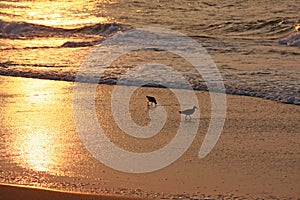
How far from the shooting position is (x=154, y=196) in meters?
5.77

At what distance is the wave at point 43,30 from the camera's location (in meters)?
20.8

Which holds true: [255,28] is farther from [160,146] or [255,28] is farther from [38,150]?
[38,150]

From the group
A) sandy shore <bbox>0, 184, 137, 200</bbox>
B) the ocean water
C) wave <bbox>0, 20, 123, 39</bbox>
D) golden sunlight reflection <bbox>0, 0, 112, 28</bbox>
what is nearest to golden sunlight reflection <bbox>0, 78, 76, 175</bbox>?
sandy shore <bbox>0, 184, 137, 200</bbox>

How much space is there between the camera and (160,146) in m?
7.46

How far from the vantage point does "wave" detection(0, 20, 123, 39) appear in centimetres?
2084

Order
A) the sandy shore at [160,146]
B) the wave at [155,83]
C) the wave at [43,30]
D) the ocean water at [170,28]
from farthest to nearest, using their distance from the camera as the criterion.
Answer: the wave at [43,30] → the ocean water at [170,28] → the wave at [155,83] → the sandy shore at [160,146]

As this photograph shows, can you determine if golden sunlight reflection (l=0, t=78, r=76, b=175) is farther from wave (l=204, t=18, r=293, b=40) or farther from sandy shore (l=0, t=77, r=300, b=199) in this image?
wave (l=204, t=18, r=293, b=40)

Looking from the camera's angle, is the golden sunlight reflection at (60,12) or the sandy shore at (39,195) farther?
the golden sunlight reflection at (60,12)

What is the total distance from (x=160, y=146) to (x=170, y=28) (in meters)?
13.6

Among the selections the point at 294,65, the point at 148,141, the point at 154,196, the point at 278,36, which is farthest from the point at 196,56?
the point at 154,196

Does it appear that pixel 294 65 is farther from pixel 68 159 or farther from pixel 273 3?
pixel 273 3

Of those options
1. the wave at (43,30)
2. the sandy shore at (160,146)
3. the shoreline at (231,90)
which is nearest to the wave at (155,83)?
the shoreline at (231,90)

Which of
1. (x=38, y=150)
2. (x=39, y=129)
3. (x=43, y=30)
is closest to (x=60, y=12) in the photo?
(x=43, y=30)

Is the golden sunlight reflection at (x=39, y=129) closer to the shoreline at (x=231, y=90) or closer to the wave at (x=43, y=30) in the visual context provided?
the shoreline at (x=231, y=90)
